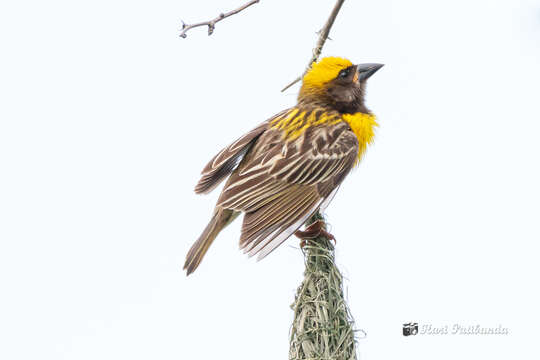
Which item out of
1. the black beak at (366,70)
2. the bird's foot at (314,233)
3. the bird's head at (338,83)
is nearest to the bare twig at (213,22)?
the bird's foot at (314,233)

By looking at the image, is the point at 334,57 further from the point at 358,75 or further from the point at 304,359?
the point at 304,359

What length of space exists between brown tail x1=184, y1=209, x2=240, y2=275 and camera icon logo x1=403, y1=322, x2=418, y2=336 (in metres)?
1.09

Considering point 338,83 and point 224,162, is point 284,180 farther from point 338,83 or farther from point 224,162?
→ point 338,83

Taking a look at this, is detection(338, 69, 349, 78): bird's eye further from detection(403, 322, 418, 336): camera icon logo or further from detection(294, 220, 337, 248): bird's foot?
detection(403, 322, 418, 336): camera icon logo

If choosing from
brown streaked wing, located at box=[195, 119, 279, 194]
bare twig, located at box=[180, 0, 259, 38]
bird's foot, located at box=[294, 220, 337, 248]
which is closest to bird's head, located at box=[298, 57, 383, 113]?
brown streaked wing, located at box=[195, 119, 279, 194]

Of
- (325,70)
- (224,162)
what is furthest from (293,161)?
(325,70)

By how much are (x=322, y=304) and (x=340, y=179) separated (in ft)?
2.69

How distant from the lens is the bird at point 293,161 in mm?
3461

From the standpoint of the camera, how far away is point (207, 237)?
3.50m

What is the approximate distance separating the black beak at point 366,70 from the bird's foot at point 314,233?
109 cm

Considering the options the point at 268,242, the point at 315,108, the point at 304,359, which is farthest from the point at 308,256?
the point at 315,108

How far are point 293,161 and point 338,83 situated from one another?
2.24 ft

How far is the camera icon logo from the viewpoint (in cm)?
354

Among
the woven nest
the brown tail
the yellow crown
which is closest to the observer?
the woven nest
